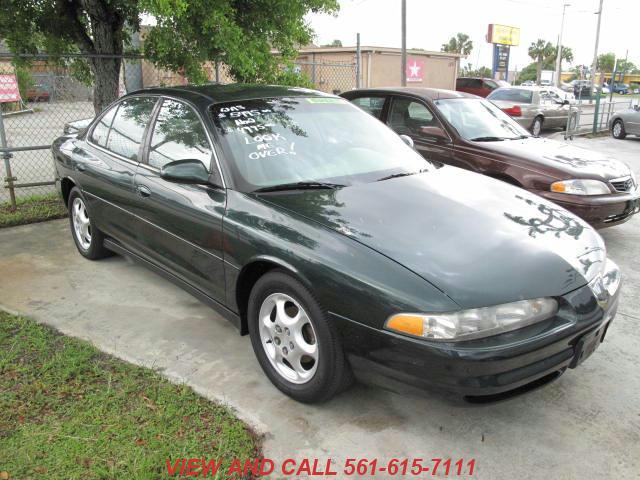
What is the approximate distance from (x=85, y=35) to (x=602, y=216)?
21.0ft

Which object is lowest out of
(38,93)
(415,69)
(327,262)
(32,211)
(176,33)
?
(32,211)

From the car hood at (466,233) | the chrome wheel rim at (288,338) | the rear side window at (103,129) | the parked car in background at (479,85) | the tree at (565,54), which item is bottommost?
the chrome wheel rim at (288,338)

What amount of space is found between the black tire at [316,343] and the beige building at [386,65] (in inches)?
719

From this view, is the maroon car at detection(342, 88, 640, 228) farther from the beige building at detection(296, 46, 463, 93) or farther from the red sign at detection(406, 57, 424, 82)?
the red sign at detection(406, 57, 424, 82)

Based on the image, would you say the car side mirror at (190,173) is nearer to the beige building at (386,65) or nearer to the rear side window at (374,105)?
the rear side window at (374,105)

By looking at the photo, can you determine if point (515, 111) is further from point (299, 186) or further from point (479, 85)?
point (299, 186)

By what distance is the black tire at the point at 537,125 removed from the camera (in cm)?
1560

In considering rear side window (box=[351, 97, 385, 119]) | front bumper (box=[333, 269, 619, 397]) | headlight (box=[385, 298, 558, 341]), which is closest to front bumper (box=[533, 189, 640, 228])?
rear side window (box=[351, 97, 385, 119])

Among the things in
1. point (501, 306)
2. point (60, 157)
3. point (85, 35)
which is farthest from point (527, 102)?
point (501, 306)

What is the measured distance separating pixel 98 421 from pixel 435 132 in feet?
15.3

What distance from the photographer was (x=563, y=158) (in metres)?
5.49

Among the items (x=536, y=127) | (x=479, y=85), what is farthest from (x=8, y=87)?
(x=479, y=85)

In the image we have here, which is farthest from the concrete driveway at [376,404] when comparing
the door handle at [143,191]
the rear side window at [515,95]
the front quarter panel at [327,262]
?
the rear side window at [515,95]

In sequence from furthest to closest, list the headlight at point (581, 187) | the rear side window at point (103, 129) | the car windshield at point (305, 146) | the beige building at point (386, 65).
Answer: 1. the beige building at point (386, 65)
2. the headlight at point (581, 187)
3. the rear side window at point (103, 129)
4. the car windshield at point (305, 146)
